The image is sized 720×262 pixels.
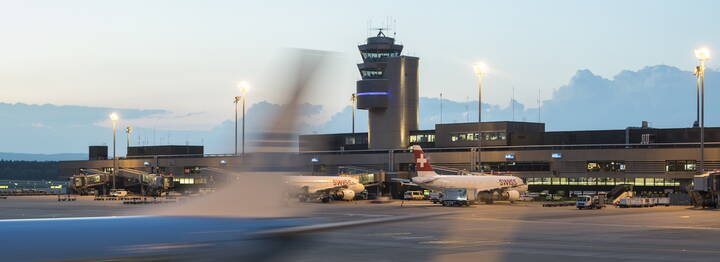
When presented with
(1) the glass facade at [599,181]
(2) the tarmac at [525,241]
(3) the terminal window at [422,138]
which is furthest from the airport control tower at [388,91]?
(2) the tarmac at [525,241]

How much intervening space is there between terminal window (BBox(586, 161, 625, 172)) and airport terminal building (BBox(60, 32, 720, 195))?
0.41ft

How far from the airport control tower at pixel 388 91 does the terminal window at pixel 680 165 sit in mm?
52727

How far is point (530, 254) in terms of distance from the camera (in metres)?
30.8

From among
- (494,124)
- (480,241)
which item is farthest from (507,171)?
(480,241)

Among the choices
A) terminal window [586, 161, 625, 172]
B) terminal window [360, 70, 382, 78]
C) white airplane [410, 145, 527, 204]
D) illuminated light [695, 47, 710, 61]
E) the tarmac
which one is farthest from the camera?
terminal window [360, 70, 382, 78]

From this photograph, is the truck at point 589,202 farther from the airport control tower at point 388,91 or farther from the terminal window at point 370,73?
the terminal window at point 370,73

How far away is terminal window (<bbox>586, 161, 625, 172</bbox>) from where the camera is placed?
350ft

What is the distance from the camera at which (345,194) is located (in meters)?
96.2

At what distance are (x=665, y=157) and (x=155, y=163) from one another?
86307 mm

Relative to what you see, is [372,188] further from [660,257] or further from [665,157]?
[660,257]

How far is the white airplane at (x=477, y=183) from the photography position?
8669 centimetres

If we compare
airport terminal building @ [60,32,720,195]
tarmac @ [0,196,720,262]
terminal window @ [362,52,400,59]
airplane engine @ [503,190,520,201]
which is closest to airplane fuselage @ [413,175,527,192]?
airplane engine @ [503,190,520,201]

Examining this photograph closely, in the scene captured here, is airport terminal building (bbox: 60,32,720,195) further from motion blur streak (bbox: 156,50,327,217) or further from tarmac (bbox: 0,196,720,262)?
motion blur streak (bbox: 156,50,327,217)

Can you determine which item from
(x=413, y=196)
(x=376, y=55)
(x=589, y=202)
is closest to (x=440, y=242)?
(x=589, y=202)
